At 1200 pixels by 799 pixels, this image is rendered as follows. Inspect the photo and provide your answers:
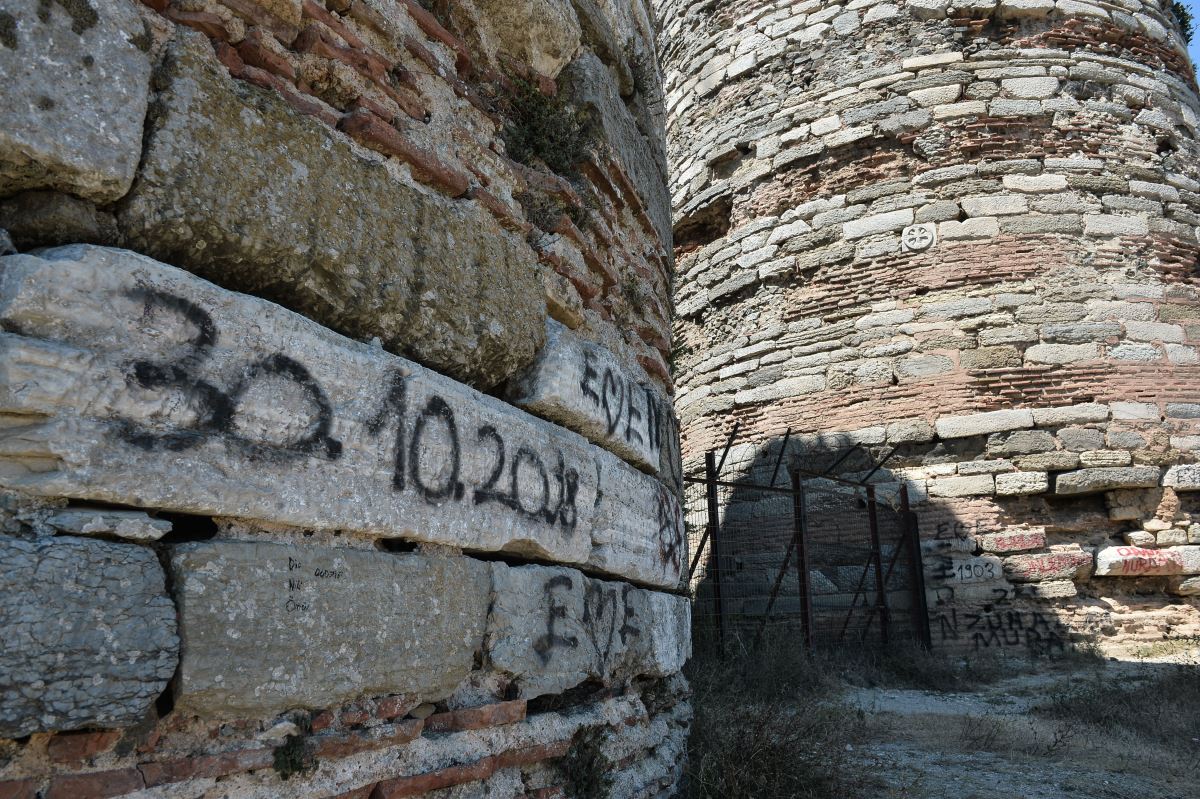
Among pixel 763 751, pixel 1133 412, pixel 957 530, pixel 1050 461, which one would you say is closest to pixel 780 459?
pixel 957 530

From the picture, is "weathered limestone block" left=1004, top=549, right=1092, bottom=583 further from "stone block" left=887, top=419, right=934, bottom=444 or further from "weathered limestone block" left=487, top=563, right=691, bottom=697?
"weathered limestone block" left=487, top=563, right=691, bottom=697

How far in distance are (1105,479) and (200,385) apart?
754 cm

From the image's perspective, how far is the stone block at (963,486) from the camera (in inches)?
295

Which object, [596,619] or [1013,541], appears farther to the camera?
[1013,541]

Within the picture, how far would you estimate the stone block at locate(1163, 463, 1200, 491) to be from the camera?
7.17 metres

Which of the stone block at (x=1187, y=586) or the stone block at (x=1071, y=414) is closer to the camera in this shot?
the stone block at (x=1187, y=586)

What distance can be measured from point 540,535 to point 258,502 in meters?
0.89

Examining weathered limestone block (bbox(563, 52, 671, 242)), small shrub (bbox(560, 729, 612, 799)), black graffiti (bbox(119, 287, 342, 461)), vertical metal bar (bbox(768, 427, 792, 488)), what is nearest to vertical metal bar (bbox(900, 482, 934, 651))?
vertical metal bar (bbox(768, 427, 792, 488))

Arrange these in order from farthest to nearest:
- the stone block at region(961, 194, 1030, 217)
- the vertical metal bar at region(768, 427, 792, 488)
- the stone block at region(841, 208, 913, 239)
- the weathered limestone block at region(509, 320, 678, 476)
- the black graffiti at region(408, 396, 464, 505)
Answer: the stone block at region(841, 208, 913, 239)
the stone block at region(961, 194, 1030, 217)
the vertical metal bar at region(768, 427, 792, 488)
the weathered limestone block at region(509, 320, 678, 476)
the black graffiti at region(408, 396, 464, 505)

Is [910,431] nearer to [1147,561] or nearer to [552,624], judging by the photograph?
[1147,561]

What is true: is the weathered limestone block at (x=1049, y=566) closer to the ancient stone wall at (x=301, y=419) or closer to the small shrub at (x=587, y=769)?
the ancient stone wall at (x=301, y=419)

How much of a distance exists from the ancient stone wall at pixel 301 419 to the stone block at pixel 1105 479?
581 cm

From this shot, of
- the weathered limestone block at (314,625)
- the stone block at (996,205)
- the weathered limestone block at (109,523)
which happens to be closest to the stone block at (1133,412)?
the stone block at (996,205)

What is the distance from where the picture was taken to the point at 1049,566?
7258 mm
